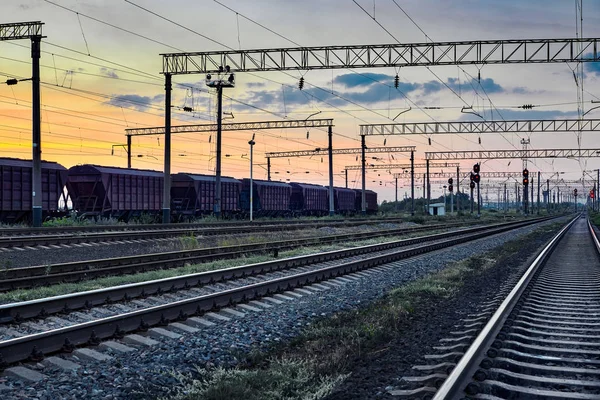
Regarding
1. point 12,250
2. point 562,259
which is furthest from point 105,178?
point 562,259

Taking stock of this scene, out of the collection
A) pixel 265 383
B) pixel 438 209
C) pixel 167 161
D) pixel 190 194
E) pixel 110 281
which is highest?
pixel 167 161

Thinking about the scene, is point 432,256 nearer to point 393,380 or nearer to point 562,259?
point 562,259

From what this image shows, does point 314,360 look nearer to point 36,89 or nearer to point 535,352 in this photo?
point 535,352

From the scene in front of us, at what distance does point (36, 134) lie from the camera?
2627cm

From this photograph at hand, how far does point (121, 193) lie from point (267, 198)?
19713mm

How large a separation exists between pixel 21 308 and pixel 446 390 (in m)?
6.25

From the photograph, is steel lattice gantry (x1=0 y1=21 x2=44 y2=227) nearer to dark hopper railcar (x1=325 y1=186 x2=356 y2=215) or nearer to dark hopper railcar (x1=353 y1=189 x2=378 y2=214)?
dark hopper railcar (x1=325 y1=186 x2=356 y2=215)

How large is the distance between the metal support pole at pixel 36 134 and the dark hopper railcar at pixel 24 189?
455mm

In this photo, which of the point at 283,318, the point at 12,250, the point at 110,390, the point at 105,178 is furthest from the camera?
the point at 105,178

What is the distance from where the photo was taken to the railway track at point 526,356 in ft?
16.0

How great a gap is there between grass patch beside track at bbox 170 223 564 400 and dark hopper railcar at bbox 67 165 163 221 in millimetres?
25790

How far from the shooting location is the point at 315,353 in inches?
269

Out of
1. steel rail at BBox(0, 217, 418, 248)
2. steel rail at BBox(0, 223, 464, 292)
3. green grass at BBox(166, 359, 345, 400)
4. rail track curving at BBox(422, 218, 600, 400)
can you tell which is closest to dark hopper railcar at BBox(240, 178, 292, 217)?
steel rail at BBox(0, 217, 418, 248)

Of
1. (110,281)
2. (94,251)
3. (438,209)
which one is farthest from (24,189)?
(438,209)
